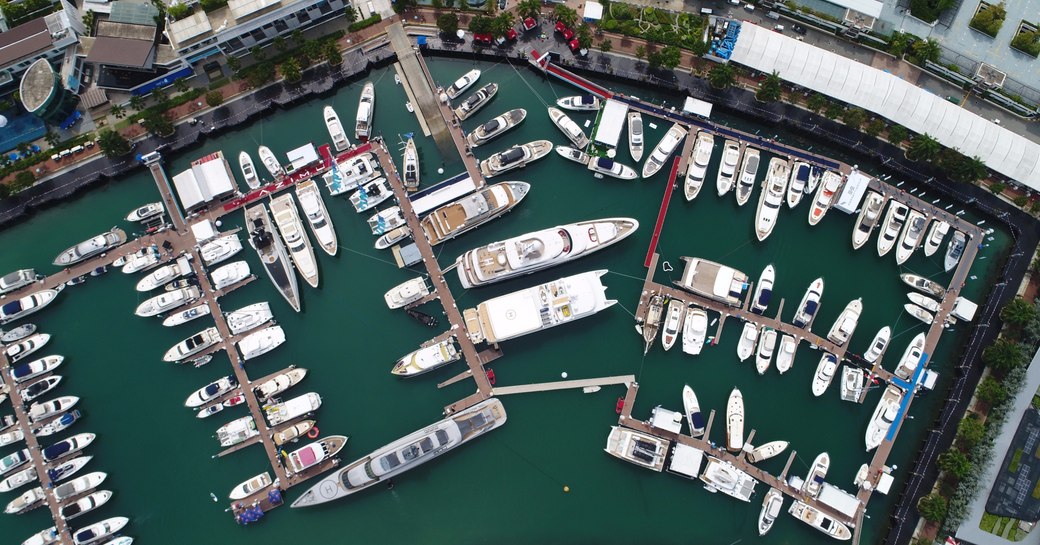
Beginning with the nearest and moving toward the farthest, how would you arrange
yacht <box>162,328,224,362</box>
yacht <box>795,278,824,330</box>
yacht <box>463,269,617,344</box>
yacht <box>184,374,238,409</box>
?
yacht <box>463,269,617,344</box> < yacht <box>184,374,238,409</box> < yacht <box>162,328,224,362</box> < yacht <box>795,278,824,330</box>

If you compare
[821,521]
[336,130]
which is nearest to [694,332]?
[821,521]

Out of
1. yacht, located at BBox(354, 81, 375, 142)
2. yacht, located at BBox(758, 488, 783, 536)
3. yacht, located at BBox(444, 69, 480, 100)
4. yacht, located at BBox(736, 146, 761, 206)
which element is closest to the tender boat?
yacht, located at BBox(354, 81, 375, 142)

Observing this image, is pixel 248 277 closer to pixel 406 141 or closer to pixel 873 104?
pixel 406 141

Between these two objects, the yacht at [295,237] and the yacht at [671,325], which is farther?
the yacht at [671,325]

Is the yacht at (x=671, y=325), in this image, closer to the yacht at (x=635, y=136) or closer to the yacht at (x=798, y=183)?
the yacht at (x=635, y=136)

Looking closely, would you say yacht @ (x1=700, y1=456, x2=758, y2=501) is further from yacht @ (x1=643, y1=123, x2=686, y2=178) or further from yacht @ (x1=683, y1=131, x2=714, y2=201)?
yacht @ (x1=643, y1=123, x2=686, y2=178)

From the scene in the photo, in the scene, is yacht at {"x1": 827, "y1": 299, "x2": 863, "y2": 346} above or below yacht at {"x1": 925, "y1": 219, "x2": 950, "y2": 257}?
below

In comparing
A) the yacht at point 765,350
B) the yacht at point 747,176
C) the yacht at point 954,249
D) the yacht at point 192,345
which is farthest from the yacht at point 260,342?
the yacht at point 954,249

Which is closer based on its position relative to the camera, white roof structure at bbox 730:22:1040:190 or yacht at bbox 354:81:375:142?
white roof structure at bbox 730:22:1040:190
